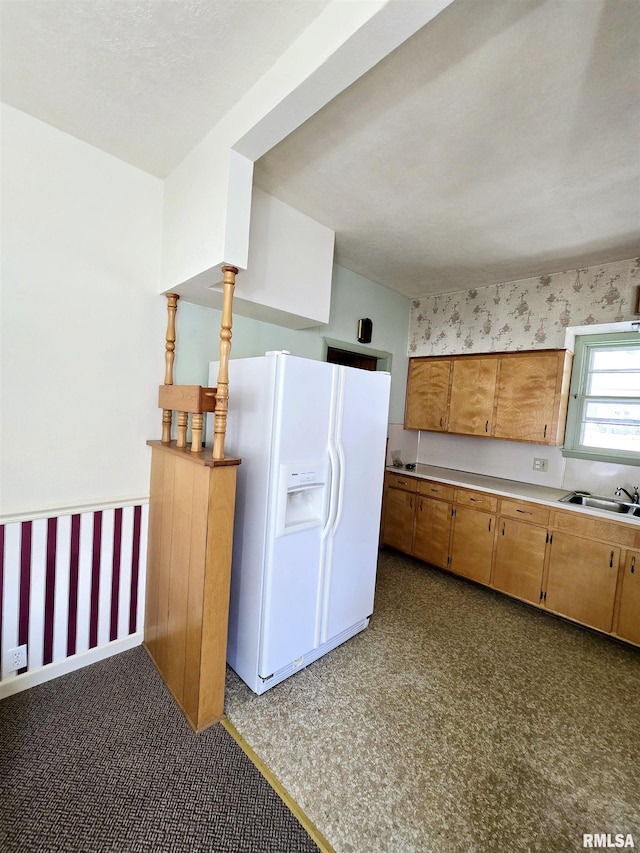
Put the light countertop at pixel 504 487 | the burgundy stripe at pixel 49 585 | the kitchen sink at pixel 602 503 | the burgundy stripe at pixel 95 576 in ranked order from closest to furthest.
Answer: the burgundy stripe at pixel 49 585, the burgundy stripe at pixel 95 576, the light countertop at pixel 504 487, the kitchen sink at pixel 602 503

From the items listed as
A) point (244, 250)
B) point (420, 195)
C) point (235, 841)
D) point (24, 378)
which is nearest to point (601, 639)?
point (235, 841)

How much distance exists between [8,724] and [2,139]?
266 cm

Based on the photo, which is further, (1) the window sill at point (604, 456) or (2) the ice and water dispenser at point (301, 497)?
(1) the window sill at point (604, 456)

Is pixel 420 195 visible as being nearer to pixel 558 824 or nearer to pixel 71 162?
pixel 71 162

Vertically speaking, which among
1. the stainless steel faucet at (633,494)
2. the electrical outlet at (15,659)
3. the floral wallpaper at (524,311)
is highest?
the floral wallpaper at (524,311)

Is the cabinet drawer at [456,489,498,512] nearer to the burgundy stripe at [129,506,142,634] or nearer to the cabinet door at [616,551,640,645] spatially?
the cabinet door at [616,551,640,645]

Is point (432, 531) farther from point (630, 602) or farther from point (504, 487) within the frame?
point (630, 602)

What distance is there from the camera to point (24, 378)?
1.75 m

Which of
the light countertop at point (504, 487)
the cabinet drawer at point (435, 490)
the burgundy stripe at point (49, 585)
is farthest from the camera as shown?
the cabinet drawer at point (435, 490)

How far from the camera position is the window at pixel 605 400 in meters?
2.89

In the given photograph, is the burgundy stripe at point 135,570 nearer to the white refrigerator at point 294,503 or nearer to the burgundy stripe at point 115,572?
the burgundy stripe at point 115,572

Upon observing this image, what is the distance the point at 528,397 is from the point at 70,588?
3.59 meters

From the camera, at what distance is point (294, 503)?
78.7 inches

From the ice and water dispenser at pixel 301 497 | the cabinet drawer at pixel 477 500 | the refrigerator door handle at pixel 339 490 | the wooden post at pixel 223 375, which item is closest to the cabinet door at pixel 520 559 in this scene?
the cabinet drawer at pixel 477 500
